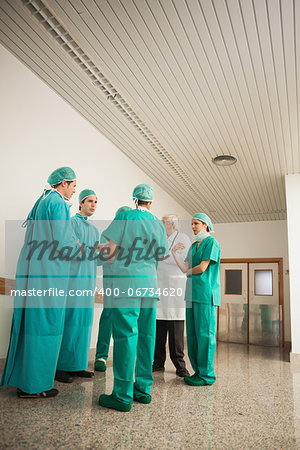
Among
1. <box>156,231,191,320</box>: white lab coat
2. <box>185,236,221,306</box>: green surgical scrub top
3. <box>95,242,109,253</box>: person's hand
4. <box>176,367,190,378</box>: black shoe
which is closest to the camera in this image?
<box>95,242,109,253</box>: person's hand

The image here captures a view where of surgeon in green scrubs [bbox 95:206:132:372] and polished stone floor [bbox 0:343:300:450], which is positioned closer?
polished stone floor [bbox 0:343:300:450]

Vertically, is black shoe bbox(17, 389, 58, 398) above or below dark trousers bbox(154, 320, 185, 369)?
below

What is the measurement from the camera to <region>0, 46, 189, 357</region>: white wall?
3268mm

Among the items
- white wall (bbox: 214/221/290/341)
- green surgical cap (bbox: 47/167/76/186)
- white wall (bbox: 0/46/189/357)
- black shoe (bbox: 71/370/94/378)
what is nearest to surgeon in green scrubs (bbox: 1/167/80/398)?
green surgical cap (bbox: 47/167/76/186)

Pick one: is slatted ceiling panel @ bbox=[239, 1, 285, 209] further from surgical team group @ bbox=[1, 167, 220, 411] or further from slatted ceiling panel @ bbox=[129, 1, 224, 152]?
surgical team group @ bbox=[1, 167, 220, 411]

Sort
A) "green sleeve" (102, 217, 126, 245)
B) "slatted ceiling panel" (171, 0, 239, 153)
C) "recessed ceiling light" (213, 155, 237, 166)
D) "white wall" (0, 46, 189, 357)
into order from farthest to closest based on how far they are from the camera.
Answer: "recessed ceiling light" (213, 155, 237, 166) < "white wall" (0, 46, 189, 357) < "slatted ceiling panel" (171, 0, 239, 153) < "green sleeve" (102, 217, 126, 245)

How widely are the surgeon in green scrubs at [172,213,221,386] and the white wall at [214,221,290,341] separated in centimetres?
571

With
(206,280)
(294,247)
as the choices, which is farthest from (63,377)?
(294,247)

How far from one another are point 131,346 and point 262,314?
665 cm

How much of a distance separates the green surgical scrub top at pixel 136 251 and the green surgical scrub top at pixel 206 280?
2.33ft

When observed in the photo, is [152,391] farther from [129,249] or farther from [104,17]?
[104,17]

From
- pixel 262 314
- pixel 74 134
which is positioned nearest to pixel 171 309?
pixel 74 134

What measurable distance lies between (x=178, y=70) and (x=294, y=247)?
3552 millimetres

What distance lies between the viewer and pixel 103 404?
2219 mm
